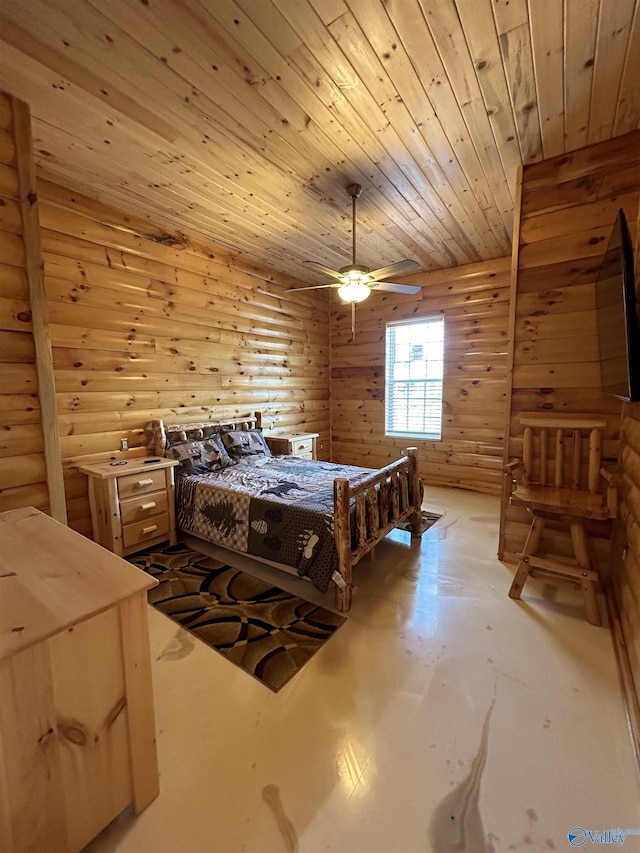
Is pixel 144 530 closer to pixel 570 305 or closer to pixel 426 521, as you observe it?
pixel 426 521

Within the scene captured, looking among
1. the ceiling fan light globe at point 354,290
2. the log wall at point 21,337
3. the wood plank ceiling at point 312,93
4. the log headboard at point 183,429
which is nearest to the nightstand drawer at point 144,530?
the log headboard at point 183,429

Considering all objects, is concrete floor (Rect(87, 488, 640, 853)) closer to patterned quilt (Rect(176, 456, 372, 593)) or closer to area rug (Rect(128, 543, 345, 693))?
area rug (Rect(128, 543, 345, 693))

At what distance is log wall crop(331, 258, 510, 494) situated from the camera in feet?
14.4

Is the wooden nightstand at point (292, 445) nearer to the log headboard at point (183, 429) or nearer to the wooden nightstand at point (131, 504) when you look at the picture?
the log headboard at point (183, 429)

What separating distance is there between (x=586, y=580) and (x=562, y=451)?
→ 0.84 metres

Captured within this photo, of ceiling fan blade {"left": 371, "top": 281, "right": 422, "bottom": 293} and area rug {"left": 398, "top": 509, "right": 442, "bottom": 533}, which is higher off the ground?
ceiling fan blade {"left": 371, "top": 281, "right": 422, "bottom": 293}

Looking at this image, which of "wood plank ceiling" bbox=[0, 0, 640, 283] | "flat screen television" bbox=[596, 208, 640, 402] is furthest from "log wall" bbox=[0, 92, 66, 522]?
"flat screen television" bbox=[596, 208, 640, 402]

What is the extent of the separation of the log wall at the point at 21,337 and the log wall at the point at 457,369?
13.6 ft

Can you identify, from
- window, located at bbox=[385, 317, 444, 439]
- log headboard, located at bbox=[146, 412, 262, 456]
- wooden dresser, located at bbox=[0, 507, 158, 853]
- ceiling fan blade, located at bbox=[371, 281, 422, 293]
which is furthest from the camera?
window, located at bbox=[385, 317, 444, 439]

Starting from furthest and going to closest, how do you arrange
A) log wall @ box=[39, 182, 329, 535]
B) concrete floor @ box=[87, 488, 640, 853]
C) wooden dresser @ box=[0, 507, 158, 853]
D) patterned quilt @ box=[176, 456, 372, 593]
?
log wall @ box=[39, 182, 329, 535], patterned quilt @ box=[176, 456, 372, 593], concrete floor @ box=[87, 488, 640, 853], wooden dresser @ box=[0, 507, 158, 853]

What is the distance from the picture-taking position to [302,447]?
4.66 metres

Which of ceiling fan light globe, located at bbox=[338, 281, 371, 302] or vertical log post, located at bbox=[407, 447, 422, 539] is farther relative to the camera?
vertical log post, located at bbox=[407, 447, 422, 539]

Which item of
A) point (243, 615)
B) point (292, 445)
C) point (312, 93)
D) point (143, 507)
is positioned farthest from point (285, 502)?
point (312, 93)

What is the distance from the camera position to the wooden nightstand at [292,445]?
4.40 m
